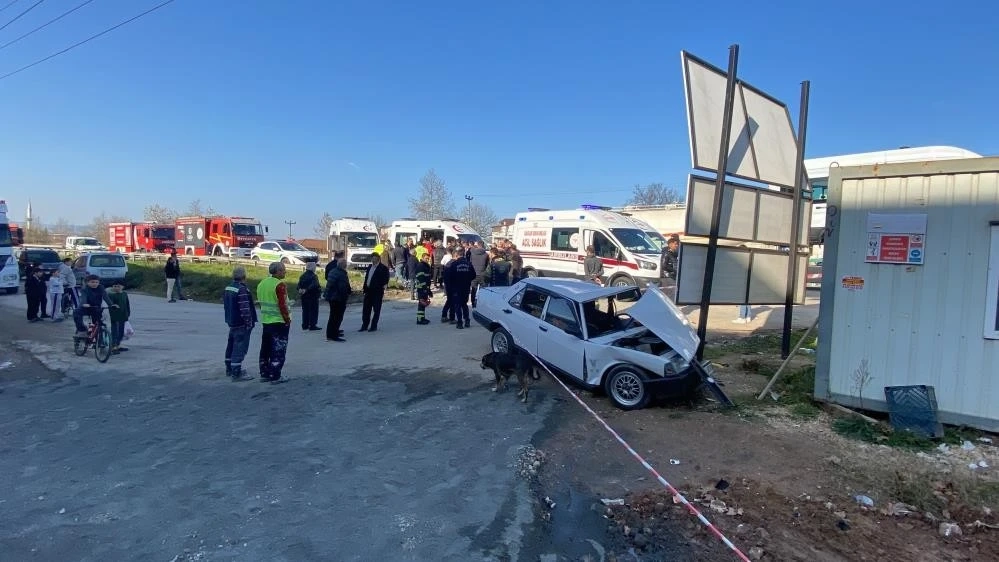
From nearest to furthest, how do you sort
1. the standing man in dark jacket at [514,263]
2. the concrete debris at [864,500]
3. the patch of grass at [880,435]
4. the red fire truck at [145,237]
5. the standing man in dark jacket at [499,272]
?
1. the concrete debris at [864,500]
2. the patch of grass at [880,435]
3. the standing man in dark jacket at [499,272]
4. the standing man in dark jacket at [514,263]
5. the red fire truck at [145,237]

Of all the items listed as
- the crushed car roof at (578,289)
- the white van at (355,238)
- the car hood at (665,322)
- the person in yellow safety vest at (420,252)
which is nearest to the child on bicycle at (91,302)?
the crushed car roof at (578,289)

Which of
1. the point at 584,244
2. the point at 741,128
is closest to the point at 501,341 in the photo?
the point at 741,128

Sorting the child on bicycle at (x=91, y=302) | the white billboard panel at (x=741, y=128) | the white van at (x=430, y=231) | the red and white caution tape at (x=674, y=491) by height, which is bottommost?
the red and white caution tape at (x=674, y=491)

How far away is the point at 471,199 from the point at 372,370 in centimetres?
6443

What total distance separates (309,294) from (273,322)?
4.61 metres

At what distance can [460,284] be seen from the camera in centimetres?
1296

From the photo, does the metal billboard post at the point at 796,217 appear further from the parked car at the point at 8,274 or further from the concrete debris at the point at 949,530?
the parked car at the point at 8,274

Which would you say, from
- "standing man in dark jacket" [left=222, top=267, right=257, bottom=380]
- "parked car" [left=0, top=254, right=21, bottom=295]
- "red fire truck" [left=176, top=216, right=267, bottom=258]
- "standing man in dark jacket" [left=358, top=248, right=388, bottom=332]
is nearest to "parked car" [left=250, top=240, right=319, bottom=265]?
"red fire truck" [left=176, top=216, right=267, bottom=258]

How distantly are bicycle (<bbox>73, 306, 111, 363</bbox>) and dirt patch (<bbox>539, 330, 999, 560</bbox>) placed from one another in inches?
305

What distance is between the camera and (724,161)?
8.18 meters

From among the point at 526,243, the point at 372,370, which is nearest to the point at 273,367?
the point at 372,370

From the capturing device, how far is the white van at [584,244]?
15.9m

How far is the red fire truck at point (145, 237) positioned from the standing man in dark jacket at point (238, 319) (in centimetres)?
3800

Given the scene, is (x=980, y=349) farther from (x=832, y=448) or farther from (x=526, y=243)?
(x=526, y=243)
